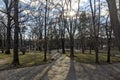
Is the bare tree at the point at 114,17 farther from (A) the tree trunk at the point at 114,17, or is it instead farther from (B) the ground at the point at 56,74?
(B) the ground at the point at 56,74

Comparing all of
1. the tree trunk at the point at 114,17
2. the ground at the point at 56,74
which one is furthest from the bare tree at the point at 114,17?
the ground at the point at 56,74

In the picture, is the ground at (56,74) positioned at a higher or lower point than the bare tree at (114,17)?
lower

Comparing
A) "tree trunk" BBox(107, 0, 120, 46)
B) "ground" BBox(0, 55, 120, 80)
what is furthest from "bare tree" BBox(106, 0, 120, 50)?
"ground" BBox(0, 55, 120, 80)

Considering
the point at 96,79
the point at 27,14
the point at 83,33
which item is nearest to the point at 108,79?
the point at 96,79

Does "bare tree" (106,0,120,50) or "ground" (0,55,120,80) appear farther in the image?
"ground" (0,55,120,80)

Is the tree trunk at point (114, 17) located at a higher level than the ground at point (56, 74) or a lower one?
higher

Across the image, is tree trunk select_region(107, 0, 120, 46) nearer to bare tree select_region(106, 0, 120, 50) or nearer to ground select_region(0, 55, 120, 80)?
bare tree select_region(106, 0, 120, 50)

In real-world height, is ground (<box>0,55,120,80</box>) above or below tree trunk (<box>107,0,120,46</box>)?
below

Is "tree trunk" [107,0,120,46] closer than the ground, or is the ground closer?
→ "tree trunk" [107,0,120,46]

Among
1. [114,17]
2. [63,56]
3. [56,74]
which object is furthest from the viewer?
[63,56]

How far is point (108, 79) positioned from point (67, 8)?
89.1ft

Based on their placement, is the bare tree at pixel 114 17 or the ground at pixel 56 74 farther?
the ground at pixel 56 74

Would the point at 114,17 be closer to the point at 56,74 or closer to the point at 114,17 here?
the point at 114,17

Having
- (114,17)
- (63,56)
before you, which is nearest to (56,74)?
(114,17)
